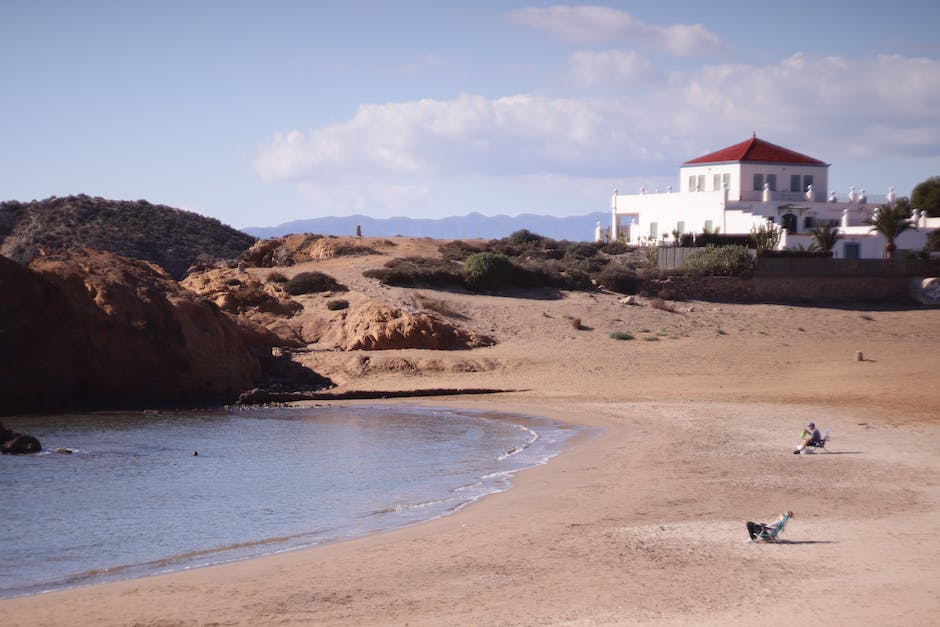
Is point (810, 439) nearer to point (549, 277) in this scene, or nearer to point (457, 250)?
point (549, 277)

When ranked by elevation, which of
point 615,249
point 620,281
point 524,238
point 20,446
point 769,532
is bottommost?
point 20,446

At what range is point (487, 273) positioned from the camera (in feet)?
132

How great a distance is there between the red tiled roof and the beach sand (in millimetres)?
35726

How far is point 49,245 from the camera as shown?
211 ft

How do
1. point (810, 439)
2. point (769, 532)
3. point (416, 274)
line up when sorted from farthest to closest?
point (416, 274), point (810, 439), point (769, 532)

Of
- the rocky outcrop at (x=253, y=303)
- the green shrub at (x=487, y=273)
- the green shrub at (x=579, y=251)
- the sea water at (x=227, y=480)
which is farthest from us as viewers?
the green shrub at (x=579, y=251)

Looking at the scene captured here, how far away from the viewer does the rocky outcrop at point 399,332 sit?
32250 mm

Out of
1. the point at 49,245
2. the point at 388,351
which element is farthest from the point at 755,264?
the point at 49,245

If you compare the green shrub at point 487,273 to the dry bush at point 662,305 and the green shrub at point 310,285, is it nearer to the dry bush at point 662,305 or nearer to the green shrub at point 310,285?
the green shrub at point 310,285

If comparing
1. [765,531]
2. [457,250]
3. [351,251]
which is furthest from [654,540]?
[457,250]

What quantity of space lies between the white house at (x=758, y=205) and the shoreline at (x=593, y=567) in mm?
42737

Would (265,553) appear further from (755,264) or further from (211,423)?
(755,264)

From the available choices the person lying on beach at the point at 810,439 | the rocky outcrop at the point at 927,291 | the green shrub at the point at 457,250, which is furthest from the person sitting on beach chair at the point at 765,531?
the rocky outcrop at the point at 927,291

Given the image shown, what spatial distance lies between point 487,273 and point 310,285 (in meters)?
7.11
